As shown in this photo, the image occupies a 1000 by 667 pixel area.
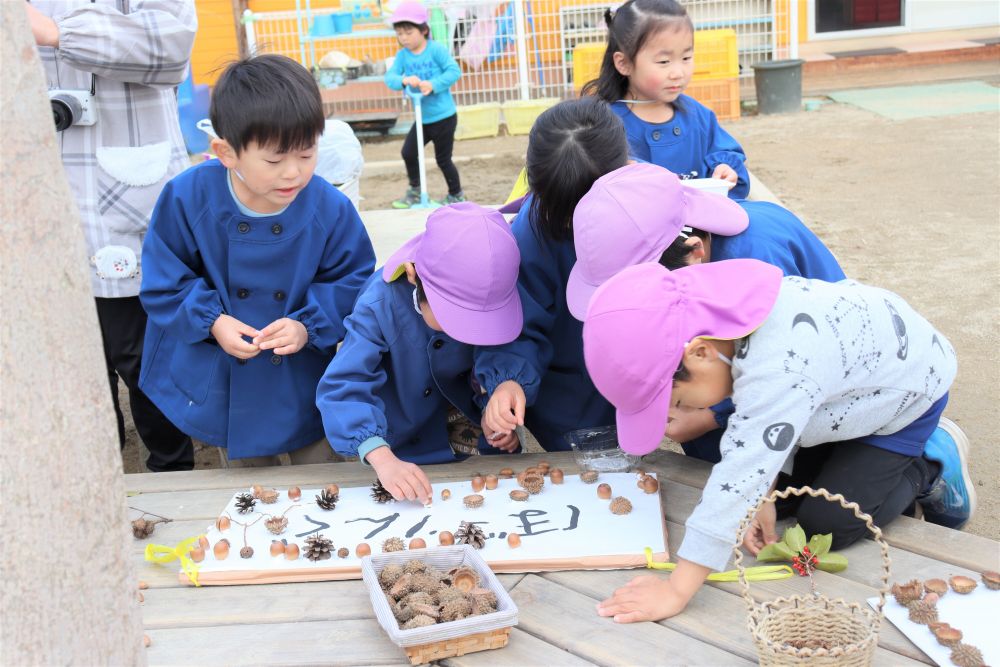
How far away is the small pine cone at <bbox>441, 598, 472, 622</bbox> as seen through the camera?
1874mm

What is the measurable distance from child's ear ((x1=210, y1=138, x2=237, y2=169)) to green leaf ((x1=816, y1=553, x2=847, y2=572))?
175cm

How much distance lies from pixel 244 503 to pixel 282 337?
46cm

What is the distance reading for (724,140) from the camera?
3.75 meters

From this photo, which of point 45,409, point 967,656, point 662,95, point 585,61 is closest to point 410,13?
point 585,61

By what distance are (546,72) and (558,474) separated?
30.5 ft

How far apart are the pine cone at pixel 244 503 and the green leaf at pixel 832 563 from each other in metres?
1.33

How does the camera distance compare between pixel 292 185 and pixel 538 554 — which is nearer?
pixel 538 554

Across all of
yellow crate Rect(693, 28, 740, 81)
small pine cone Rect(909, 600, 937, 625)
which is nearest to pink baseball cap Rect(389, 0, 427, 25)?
yellow crate Rect(693, 28, 740, 81)

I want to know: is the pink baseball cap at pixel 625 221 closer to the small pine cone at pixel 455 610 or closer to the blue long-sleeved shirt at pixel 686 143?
the small pine cone at pixel 455 610

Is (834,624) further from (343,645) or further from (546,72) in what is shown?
(546,72)

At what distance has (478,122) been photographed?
34.4ft

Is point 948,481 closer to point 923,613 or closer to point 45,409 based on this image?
point 923,613

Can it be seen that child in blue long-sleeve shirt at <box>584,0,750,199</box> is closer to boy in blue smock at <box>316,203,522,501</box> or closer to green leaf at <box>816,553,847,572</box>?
boy in blue smock at <box>316,203,522,501</box>

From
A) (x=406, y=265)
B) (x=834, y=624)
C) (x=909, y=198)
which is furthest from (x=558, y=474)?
(x=909, y=198)
